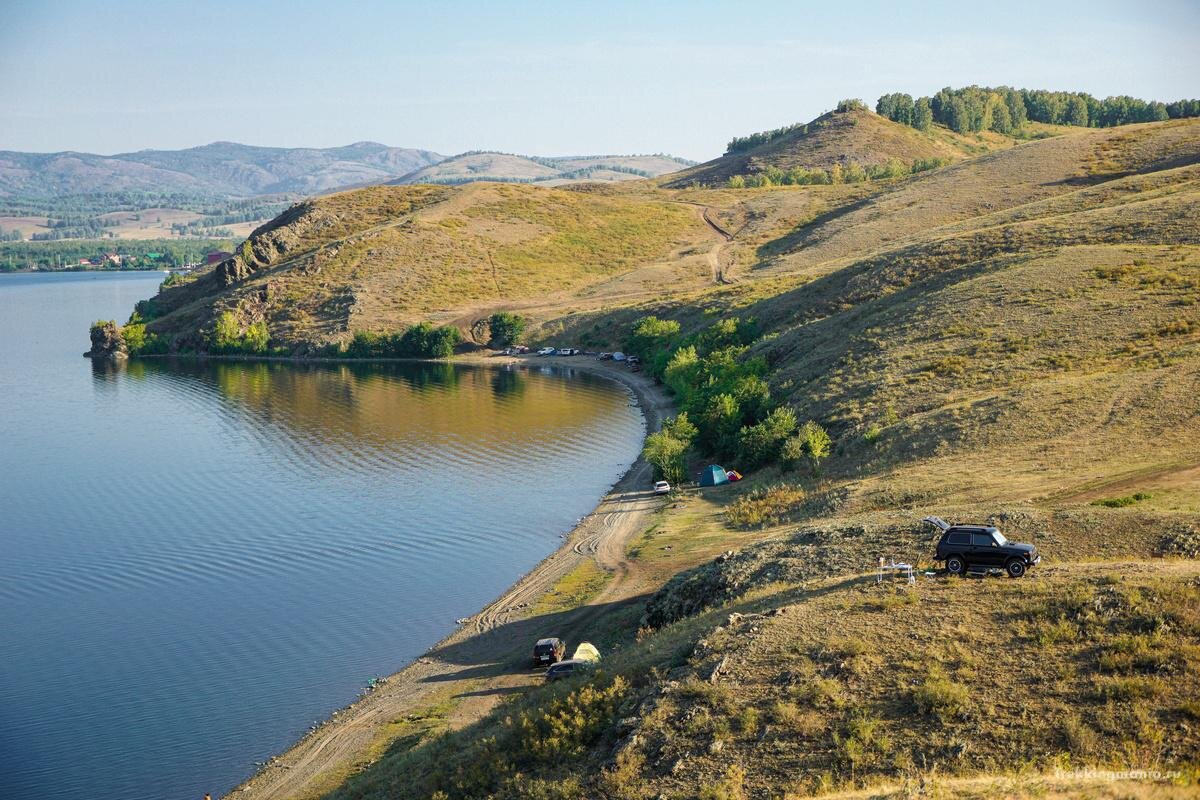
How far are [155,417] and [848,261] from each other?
88.8m

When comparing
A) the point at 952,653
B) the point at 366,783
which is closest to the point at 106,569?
the point at 366,783

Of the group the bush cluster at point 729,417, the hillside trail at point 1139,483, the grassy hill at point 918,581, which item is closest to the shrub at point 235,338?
the grassy hill at point 918,581

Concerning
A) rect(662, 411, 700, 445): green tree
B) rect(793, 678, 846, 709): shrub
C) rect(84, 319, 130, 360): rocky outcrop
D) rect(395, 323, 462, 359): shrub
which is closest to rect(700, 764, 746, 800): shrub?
rect(793, 678, 846, 709): shrub

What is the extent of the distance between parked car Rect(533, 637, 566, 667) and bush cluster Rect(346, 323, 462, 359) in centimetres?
10145

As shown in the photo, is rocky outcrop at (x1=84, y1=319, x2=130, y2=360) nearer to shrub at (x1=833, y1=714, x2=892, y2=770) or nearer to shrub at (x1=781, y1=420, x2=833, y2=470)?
shrub at (x1=781, y1=420, x2=833, y2=470)

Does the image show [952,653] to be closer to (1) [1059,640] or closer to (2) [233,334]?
(1) [1059,640]

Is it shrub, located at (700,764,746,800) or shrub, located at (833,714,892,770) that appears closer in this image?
shrub, located at (700,764,746,800)

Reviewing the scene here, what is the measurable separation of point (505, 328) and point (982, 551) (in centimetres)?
Answer: 11753

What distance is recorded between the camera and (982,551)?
28.5 metres

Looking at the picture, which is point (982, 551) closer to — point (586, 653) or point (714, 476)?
point (586, 653)

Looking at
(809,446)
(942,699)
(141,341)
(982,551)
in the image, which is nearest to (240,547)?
(809,446)

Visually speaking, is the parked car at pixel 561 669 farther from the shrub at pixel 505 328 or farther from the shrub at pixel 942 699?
the shrub at pixel 505 328

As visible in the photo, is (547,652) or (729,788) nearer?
(729,788)

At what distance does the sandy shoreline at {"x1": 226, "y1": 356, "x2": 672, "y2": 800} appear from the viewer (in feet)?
112
